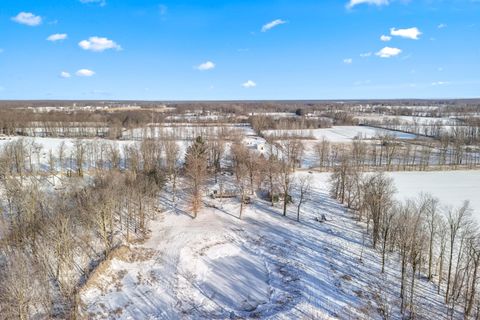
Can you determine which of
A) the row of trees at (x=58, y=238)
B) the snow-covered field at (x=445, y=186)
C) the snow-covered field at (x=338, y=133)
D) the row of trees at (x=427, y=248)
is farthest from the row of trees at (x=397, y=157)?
the row of trees at (x=58, y=238)

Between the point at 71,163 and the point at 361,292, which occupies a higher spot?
the point at 71,163

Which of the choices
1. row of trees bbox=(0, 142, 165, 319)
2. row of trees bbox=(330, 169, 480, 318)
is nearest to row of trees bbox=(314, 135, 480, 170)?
row of trees bbox=(330, 169, 480, 318)

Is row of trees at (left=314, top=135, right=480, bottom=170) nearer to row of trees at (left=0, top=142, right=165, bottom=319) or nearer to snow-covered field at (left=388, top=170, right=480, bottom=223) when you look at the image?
snow-covered field at (left=388, top=170, right=480, bottom=223)

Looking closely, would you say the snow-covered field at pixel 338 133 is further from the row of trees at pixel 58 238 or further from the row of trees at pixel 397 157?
the row of trees at pixel 58 238

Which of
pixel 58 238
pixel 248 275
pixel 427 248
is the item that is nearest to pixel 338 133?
pixel 427 248

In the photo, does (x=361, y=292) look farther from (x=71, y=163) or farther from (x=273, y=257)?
(x=71, y=163)

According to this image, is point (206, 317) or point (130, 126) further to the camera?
point (130, 126)

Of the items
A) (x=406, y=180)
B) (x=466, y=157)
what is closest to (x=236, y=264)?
(x=406, y=180)
